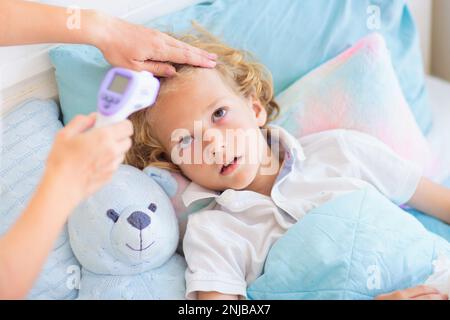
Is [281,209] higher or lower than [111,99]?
lower

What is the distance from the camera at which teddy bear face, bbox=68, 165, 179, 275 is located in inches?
38.1

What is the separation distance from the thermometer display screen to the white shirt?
351mm

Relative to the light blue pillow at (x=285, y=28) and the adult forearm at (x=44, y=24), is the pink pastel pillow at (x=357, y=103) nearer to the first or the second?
the light blue pillow at (x=285, y=28)

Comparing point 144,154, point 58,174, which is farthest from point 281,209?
point 58,174

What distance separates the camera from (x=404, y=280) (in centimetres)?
98

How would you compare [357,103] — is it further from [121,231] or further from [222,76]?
[121,231]

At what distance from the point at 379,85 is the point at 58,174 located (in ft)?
2.67

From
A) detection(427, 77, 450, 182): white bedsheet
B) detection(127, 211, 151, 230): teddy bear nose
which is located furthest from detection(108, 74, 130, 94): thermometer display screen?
detection(427, 77, 450, 182): white bedsheet

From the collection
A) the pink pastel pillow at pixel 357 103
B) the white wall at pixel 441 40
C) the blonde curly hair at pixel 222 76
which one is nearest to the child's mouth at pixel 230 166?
the blonde curly hair at pixel 222 76

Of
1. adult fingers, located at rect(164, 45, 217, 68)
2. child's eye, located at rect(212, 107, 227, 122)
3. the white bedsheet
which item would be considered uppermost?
adult fingers, located at rect(164, 45, 217, 68)

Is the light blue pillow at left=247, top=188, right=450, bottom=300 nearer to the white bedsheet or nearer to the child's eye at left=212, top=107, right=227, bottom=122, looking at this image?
the child's eye at left=212, top=107, right=227, bottom=122

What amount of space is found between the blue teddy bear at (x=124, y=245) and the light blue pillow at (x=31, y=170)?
0.03m
